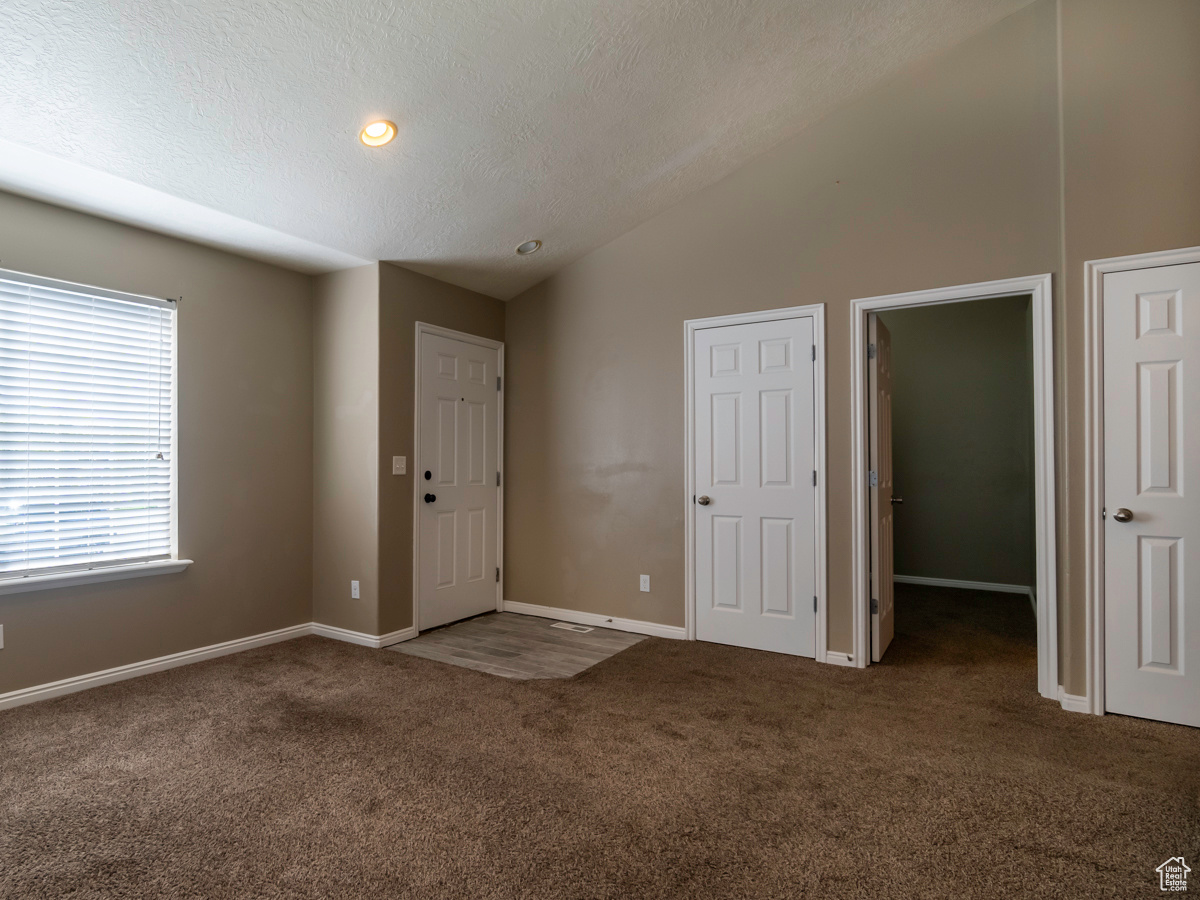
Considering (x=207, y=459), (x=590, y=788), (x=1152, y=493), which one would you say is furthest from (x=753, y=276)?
(x=207, y=459)

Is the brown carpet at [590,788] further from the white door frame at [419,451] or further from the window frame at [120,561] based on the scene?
the white door frame at [419,451]

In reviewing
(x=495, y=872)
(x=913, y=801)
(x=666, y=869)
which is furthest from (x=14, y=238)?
(x=913, y=801)

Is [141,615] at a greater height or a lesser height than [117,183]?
lesser

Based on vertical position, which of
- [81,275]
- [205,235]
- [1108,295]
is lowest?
[1108,295]

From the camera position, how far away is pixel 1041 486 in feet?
10.6

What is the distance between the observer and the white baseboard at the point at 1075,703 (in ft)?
9.87

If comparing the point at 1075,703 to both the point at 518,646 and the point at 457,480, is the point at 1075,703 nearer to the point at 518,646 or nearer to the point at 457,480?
the point at 518,646

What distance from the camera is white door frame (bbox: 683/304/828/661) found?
379 centimetres

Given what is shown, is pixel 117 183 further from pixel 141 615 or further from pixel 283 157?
pixel 141 615

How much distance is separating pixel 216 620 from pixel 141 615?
0.43m

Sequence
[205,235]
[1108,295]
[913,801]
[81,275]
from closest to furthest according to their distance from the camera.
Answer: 1. [913,801]
2. [1108,295]
3. [81,275]
4. [205,235]

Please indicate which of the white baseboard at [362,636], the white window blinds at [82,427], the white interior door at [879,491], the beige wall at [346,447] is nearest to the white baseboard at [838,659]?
the white interior door at [879,491]

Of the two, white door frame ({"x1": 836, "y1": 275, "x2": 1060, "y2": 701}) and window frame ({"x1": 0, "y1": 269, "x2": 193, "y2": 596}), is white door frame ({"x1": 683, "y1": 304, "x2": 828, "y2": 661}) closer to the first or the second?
white door frame ({"x1": 836, "y1": 275, "x2": 1060, "y2": 701})

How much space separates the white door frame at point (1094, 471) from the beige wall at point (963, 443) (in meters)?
2.93
